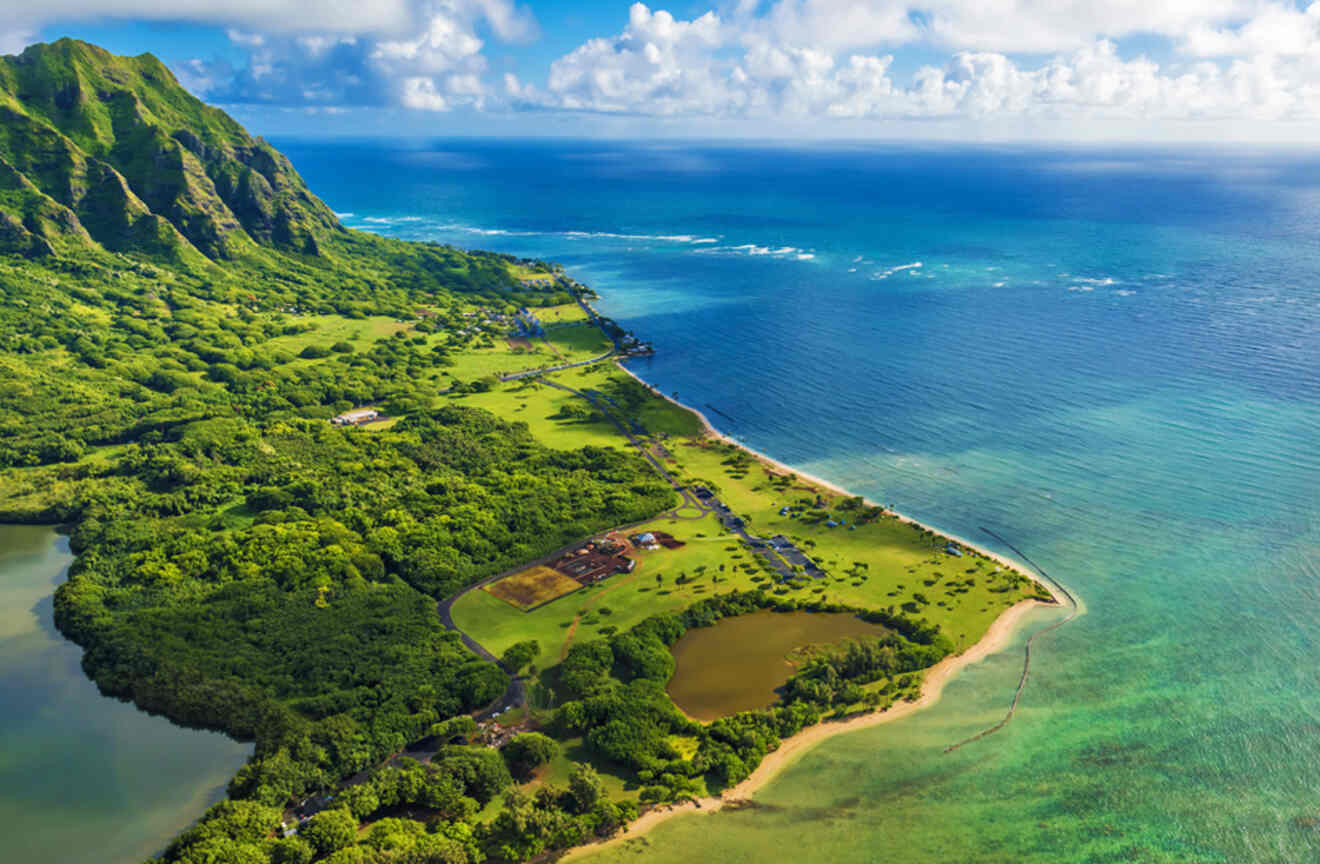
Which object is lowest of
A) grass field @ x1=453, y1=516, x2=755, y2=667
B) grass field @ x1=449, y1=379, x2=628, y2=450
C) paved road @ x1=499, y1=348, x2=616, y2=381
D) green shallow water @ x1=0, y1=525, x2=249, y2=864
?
green shallow water @ x1=0, y1=525, x2=249, y2=864

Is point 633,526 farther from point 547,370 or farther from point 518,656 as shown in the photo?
point 547,370

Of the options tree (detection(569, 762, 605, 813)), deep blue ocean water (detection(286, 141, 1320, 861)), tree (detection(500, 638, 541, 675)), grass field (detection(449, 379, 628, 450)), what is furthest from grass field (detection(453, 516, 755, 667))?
grass field (detection(449, 379, 628, 450))

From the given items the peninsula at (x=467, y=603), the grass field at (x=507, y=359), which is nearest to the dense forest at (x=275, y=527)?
the peninsula at (x=467, y=603)

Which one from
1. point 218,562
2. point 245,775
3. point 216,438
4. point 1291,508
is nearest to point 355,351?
point 216,438

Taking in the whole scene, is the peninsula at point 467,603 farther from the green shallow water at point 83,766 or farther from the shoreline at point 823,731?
the green shallow water at point 83,766

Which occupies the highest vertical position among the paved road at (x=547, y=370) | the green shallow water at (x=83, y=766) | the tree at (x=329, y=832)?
the paved road at (x=547, y=370)

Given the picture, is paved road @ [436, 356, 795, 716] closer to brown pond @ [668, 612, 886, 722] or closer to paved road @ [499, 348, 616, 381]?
brown pond @ [668, 612, 886, 722]

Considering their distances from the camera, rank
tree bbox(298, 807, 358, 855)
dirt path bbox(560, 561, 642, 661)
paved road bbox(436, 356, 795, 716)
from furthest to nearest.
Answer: dirt path bbox(560, 561, 642, 661) < paved road bbox(436, 356, 795, 716) < tree bbox(298, 807, 358, 855)
